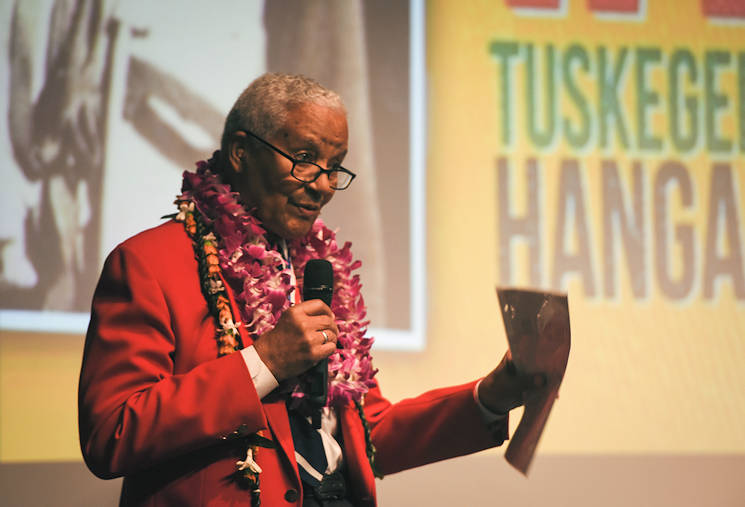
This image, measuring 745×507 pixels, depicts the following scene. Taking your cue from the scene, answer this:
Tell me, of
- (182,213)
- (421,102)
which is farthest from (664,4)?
(182,213)

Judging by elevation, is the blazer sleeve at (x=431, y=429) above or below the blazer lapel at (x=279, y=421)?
below

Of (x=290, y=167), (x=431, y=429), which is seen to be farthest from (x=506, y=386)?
(x=290, y=167)

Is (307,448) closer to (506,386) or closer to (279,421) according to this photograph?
(279,421)

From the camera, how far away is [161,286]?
1.69 meters

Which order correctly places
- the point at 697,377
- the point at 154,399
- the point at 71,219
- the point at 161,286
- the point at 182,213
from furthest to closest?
1. the point at 697,377
2. the point at 71,219
3. the point at 182,213
4. the point at 161,286
5. the point at 154,399

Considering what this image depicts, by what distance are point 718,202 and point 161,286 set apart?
2.38 m

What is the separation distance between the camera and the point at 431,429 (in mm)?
2029

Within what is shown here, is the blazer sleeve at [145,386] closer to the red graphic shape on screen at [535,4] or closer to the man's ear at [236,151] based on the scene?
the man's ear at [236,151]

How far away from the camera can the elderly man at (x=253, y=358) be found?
1550 mm

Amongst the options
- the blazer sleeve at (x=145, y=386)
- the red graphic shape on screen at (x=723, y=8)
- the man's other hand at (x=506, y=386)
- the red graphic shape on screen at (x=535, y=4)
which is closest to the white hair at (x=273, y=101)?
the blazer sleeve at (x=145, y=386)

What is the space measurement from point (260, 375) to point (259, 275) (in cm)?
32

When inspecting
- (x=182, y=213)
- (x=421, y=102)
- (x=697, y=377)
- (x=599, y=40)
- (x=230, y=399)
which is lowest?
(x=697, y=377)

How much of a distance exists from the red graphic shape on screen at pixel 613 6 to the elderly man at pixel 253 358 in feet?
5.95

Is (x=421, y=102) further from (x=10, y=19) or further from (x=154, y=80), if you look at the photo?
(x=10, y=19)
